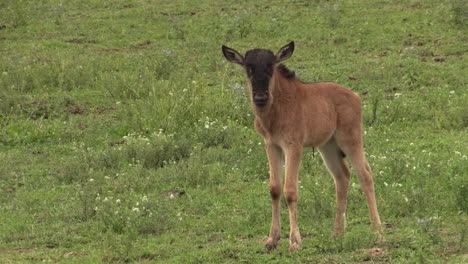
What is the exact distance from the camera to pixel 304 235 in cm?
971

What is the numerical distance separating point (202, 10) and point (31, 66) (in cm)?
568

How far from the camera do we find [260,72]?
29.8ft

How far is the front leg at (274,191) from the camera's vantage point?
29.9ft

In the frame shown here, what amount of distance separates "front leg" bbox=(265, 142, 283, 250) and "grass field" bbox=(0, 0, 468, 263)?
174mm

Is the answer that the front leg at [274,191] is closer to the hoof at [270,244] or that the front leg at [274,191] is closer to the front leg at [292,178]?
the hoof at [270,244]

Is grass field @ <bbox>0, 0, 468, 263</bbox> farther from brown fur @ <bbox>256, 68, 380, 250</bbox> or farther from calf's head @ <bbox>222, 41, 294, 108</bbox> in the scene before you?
calf's head @ <bbox>222, 41, 294, 108</bbox>

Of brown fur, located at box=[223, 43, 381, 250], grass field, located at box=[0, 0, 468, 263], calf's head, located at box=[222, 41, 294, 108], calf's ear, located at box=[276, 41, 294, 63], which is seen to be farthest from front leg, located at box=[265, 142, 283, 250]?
calf's ear, located at box=[276, 41, 294, 63]

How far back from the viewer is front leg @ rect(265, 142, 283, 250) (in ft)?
29.9

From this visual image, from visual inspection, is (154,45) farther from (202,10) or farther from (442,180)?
(442,180)

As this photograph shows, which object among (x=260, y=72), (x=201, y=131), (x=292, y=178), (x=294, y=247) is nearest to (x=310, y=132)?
(x=292, y=178)

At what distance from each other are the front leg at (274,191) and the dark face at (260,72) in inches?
19.9

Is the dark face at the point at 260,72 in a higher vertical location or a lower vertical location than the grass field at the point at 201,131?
higher

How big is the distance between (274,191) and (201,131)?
4.47 m

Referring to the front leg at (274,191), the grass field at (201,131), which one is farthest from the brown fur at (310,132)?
the grass field at (201,131)
